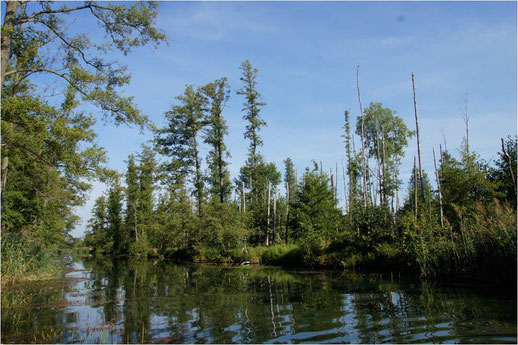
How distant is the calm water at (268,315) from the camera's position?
19.0ft

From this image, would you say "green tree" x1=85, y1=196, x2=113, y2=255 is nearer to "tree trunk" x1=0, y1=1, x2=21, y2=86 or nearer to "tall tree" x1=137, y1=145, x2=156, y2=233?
"tall tree" x1=137, y1=145, x2=156, y2=233

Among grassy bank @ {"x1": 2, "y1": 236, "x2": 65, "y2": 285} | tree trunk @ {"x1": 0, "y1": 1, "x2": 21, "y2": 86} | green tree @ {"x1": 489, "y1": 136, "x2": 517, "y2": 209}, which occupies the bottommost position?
grassy bank @ {"x1": 2, "y1": 236, "x2": 65, "y2": 285}

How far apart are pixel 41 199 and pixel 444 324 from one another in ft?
73.0

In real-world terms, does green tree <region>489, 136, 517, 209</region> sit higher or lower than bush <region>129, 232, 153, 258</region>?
higher

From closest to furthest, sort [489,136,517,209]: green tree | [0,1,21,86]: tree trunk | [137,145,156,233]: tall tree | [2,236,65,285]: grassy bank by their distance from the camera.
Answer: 1. [0,1,21,86]: tree trunk
2. [2,236,65,285]: grassy bank
3. [489,136,517,209]: green tree
4. [137,145,156,233]: tall tree

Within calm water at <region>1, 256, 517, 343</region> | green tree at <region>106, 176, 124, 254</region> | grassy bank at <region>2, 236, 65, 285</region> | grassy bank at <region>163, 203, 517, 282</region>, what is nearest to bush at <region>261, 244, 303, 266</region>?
grassy bank at <region>163, 203, 517, 282</region>

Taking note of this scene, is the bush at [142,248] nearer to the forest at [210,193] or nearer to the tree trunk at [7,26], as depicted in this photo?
the forest at [210,193]

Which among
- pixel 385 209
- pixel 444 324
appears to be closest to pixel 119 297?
pixel 444 324

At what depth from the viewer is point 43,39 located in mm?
10609

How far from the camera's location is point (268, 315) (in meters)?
7.51

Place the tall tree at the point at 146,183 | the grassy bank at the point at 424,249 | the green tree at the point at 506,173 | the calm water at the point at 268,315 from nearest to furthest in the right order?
1. the calm water at the point at 268,315
2. the grassy bank at the point at 424,249
3. the green tree at the point at 506,173
4. the tall tree at the point at 146,183

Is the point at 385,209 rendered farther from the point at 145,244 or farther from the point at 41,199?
the point at 145,244

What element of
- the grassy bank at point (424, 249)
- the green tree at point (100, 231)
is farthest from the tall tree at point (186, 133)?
the green tree at point (100, 231)

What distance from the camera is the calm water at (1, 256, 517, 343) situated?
5785 mm
